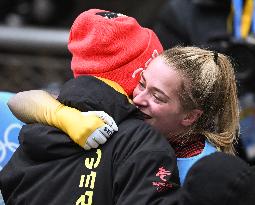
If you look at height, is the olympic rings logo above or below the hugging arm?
below

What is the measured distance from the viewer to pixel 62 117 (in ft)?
6.35

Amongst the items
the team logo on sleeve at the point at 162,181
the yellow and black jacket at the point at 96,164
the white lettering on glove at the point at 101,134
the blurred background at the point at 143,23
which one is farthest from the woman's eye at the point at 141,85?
the blurred background at the point at 143,23

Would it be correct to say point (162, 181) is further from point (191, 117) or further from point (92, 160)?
point (191, 117)

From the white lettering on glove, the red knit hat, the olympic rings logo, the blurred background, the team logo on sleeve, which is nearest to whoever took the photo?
the team logo on sleeve

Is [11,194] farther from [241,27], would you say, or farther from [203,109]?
[241,27]

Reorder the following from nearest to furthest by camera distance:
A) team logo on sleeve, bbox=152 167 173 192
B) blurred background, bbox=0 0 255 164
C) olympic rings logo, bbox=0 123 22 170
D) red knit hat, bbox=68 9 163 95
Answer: team logo on sleeve, bbox=152 167 173 192 → red knit hat, bbox=68 9 163 95 → olympic rings logo, bbox=0 123 22 170 → blurred background, bbox=0 0 255 164

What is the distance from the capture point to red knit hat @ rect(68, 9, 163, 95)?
215cm

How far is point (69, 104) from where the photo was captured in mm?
1987

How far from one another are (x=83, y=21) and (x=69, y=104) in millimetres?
348

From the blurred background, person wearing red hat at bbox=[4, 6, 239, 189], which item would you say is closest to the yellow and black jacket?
person wearing red hat at bbox=[4, 6, 239, 189]

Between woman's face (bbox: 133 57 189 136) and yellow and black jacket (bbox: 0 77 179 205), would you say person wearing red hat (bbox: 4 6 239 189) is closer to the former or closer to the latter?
woman's face (bbox: 133 57 189 136)

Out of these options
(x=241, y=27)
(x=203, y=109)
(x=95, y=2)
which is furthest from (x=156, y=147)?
(x=95, y=2)

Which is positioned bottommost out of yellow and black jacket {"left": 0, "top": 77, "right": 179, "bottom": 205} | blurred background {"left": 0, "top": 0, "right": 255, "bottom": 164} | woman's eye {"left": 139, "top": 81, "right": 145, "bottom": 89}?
blurred background {"left": 0, "top": 0, "right": 255, "bottom": 164}

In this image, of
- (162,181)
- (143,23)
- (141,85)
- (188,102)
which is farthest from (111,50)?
(143,23)
